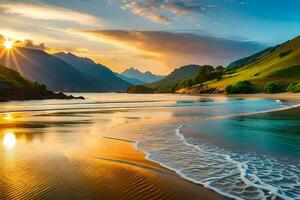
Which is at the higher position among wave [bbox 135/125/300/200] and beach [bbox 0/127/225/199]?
wave [bbox 135/125/300/200]

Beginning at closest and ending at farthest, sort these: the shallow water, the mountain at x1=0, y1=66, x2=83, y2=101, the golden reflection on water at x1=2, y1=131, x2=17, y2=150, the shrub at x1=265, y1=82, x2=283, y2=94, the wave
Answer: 1. the wave
2. the shallow water
3. the golden reflection on water at x1=2, y1=131, x2=17, y2=150
4. the mountain at x1=0, y1=66, x2=83, y2=101
5. the shrub at x1=265, y1=82, x2=283, y2=94

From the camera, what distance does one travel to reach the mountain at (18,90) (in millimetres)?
120119

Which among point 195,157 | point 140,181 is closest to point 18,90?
point 195,157

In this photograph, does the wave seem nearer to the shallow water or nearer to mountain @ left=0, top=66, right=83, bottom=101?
the shallow water

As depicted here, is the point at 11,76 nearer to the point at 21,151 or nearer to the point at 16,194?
the point at 21,151

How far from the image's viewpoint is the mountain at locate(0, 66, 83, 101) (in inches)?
4729

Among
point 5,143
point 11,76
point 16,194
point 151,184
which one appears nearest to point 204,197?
point 151,184

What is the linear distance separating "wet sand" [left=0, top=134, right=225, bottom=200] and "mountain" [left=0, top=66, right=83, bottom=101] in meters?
107

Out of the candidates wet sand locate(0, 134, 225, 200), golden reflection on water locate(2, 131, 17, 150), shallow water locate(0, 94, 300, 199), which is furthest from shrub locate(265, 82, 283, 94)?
wet sand locate(0, 134, 225, 200)

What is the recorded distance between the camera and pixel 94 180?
13.1m

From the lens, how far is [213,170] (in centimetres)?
1496

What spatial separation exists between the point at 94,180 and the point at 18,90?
120 meters

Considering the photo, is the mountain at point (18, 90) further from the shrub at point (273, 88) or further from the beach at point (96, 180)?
the beach at point (96, 180)

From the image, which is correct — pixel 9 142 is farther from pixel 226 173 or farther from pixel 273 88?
pixel 273 88
